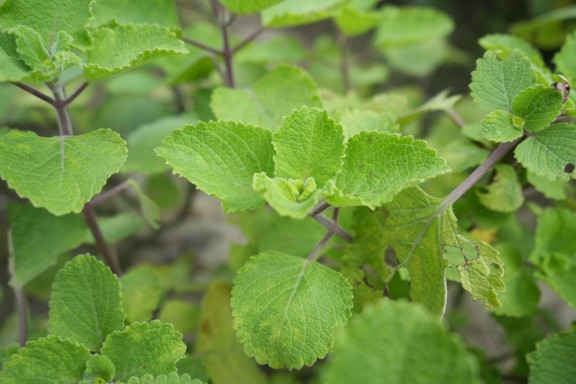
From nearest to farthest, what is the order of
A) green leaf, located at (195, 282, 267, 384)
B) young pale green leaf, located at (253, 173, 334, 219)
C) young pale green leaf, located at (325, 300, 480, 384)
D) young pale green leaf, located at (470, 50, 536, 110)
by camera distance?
young pale green leaf, located at (325, 300, 480, 384) → young pale green leaf, located at (253, 173, 334, 219) → young pale green leaf, located at (470, 50, 536, 110) → green leaf, located at (195, 282, 267, 384)

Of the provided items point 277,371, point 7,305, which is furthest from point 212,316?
point 7,305

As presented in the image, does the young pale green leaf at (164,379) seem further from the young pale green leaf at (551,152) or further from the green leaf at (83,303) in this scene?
the young pale green leaf at (551,152)

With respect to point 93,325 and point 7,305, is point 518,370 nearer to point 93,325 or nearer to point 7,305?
point 93,325

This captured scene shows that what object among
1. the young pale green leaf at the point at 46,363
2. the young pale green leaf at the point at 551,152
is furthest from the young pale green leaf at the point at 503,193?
the young pale green leaf at the point at 46,363

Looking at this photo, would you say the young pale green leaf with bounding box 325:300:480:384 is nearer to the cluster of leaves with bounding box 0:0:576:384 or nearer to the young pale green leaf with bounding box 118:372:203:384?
the cluster of leaves with bounding box 0:0:576:384

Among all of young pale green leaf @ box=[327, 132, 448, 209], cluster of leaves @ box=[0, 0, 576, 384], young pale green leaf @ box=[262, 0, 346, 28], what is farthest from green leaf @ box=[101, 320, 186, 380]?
young pale green leaf @ box=[262, 0, 346, 28]
